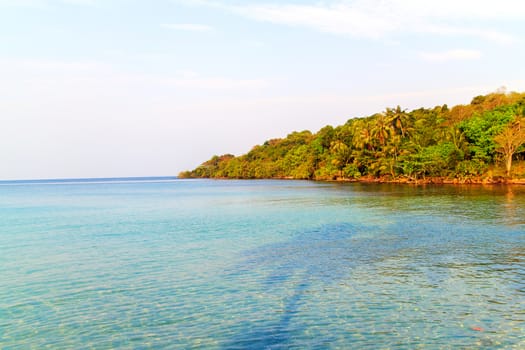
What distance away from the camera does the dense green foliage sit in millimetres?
81438

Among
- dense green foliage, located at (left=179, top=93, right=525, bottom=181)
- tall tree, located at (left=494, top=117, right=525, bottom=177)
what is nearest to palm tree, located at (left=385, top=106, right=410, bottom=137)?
dense green foliage, located at (left=179, top=93, right=525, bottom=181)

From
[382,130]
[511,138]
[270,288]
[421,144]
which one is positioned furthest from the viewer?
[382,130]

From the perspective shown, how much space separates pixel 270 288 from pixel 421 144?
8912cm

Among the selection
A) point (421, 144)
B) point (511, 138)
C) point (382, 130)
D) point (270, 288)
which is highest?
point (382, 130)

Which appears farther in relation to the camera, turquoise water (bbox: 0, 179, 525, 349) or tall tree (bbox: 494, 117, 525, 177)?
tall tree (bbox: 494, 117, 525, 177)

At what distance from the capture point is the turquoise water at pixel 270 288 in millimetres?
10969

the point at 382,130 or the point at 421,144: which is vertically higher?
the point at 382,130

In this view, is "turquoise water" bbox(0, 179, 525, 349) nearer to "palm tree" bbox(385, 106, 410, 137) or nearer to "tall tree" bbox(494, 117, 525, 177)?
"tall tree" bbox(494, 117, 525, 177)

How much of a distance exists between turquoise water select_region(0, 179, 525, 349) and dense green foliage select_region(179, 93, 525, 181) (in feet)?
188

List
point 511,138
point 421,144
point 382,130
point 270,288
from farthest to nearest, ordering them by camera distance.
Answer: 1. point 382,130
2. point 421,144
3. point 511,138
4. point 270,288

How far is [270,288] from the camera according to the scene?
1512 cm

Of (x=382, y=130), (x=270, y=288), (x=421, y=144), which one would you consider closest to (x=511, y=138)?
(x=421, y=144)

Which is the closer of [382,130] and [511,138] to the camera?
[511,138]

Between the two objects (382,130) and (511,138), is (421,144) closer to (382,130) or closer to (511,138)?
(382,130)
